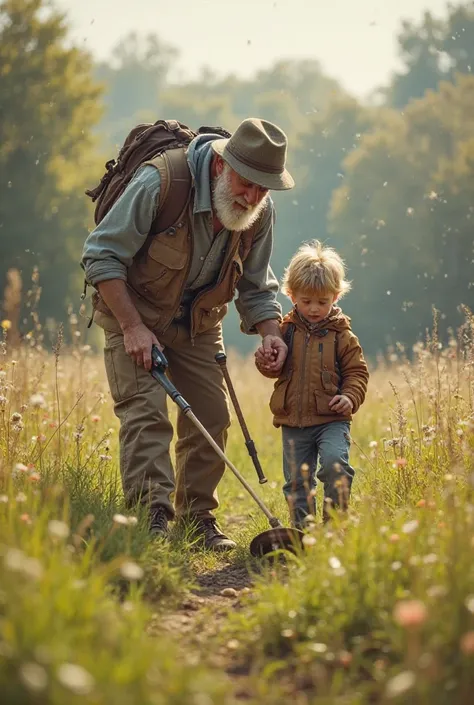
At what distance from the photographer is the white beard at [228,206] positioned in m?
4.70

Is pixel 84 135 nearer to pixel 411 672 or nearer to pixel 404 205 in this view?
pixel 404 205

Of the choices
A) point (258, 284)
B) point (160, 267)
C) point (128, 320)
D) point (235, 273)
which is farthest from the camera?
point (258, 284)

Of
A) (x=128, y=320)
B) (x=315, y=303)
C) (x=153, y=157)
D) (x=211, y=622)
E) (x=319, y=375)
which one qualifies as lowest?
(x=211, y=622)

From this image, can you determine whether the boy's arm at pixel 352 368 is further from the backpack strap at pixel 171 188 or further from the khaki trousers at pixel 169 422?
the backpack strap at pixel 171 188

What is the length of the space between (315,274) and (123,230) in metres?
1.09

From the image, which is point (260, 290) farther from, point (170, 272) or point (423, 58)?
point (423, 58)

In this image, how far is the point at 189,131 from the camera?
5156mm

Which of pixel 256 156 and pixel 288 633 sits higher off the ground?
pixel 256 156

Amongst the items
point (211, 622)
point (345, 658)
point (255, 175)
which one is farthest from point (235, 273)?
point (345, 658)

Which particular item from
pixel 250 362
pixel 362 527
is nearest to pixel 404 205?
pixel 250 362

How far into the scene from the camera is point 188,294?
199 inches

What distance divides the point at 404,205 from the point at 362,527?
26.5m

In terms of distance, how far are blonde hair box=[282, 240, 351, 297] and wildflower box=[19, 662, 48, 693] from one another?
Result: 3002 millimetres

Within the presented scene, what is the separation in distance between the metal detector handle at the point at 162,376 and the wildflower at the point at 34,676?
243cm
